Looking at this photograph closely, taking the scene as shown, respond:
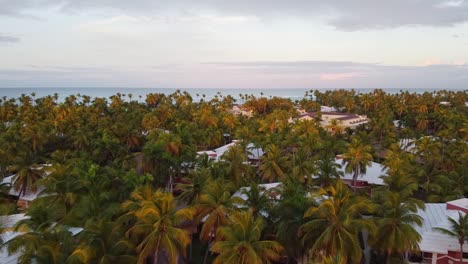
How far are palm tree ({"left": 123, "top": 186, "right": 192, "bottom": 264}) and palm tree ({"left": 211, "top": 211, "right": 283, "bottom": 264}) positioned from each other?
2.17m

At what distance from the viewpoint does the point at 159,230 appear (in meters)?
21.8

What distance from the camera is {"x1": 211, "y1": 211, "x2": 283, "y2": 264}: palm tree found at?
67.5ft

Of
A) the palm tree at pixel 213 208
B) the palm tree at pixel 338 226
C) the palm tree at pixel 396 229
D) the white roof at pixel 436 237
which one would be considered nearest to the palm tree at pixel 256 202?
the palm tree at pixel 213 208

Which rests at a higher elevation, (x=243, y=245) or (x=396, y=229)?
(x=243, y=245)

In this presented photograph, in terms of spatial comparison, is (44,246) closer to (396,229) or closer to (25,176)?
(396,229)

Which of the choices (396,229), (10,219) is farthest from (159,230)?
(396,229)

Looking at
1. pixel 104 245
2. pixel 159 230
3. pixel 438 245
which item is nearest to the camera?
pixel 104 245

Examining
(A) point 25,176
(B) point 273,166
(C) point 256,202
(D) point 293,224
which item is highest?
(C) point 256,202

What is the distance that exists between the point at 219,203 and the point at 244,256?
5.92 m

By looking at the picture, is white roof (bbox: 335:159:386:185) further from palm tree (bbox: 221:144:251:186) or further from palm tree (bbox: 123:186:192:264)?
palm tree (bbox: 123:186:192:264)

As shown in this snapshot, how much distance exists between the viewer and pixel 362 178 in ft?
142

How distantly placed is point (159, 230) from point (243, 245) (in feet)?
16.3

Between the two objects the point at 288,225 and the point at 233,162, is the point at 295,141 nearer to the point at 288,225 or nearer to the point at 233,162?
the point at 233,162

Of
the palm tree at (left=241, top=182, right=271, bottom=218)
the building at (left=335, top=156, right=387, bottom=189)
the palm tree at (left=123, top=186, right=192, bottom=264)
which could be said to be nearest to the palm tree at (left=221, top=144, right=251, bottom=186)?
the palm tree at (left=241, top=182, right=271, bottom=218)
